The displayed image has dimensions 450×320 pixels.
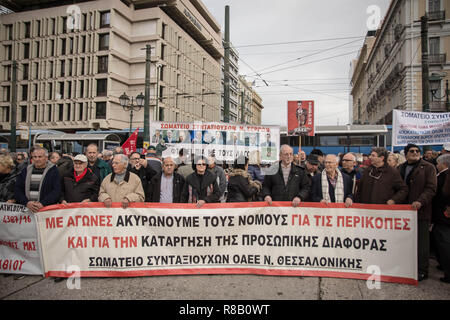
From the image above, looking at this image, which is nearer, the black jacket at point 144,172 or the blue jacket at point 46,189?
the blue jacket at point 46,189

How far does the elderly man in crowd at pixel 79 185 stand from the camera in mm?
4266

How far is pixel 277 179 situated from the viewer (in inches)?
170

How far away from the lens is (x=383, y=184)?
4043 mm

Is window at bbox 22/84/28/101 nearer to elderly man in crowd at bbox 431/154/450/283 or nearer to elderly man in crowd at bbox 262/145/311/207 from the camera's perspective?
elderly man in crowd at bbox 262/145/311/207

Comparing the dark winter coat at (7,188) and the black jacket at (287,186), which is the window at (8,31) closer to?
the dark winter coat at (7,188)

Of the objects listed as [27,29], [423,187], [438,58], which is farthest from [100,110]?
[423,187]

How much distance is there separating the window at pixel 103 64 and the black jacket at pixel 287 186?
133 feet

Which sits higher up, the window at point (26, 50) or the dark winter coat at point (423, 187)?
the window at point (26, 50)

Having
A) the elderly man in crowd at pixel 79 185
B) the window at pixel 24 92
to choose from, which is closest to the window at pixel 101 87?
the window at pixel 24 92

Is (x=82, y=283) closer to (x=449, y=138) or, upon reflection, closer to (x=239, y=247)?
(x=239, y=247)

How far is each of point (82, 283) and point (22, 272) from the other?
3.40 feet
